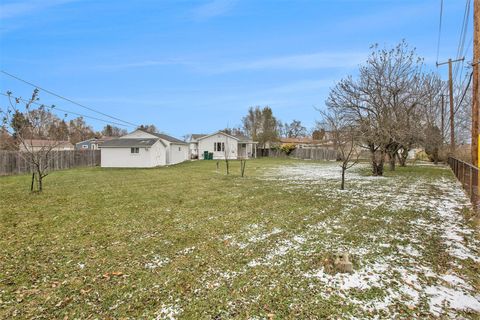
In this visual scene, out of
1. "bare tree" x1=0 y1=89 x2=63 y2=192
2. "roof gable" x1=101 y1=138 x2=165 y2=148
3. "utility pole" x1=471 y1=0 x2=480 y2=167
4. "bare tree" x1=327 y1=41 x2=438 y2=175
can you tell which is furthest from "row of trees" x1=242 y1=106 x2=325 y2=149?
"bare tree" x1=0 y1=89 x2=63 y2=192

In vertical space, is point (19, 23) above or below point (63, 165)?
above

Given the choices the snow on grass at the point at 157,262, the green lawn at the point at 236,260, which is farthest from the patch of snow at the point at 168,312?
the snow on grass at the point at 157,262

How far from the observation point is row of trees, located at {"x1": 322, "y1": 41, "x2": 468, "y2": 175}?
14812 mm

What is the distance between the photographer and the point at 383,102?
15508mm

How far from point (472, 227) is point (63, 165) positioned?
2396cm

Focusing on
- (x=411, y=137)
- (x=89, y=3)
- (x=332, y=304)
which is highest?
(x=89, y=3)

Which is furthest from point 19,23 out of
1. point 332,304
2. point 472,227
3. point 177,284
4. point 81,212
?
point 472,227

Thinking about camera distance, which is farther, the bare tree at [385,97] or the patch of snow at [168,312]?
the bare tree at [385,97]

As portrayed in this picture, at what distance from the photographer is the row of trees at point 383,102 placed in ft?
48.6

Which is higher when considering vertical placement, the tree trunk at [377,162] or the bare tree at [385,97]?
the bare tree at [385,97]

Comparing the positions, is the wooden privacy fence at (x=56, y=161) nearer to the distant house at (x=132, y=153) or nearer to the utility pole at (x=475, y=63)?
the distant house at (x=132, y=153)

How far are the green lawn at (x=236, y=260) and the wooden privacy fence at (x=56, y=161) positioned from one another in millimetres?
8504

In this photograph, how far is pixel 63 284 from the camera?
3301 millimetres

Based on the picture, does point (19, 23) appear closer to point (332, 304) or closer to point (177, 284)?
point (177, 284)
